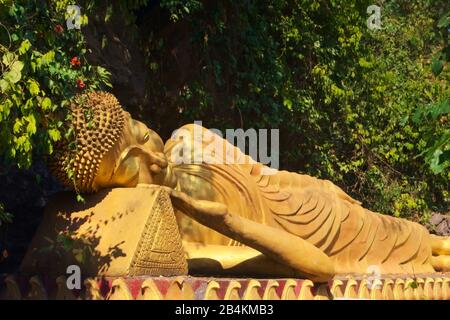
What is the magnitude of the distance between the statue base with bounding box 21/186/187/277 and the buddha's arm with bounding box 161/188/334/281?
0.14 m

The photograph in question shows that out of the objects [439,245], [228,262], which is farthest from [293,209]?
[439,245]

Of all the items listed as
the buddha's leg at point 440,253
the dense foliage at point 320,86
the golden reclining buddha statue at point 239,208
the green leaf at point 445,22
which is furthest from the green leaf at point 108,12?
the buddha's leg at point 440,253

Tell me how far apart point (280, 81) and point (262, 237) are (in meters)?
3.59

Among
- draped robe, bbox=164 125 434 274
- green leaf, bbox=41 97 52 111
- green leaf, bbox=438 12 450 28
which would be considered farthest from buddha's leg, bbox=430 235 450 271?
green leaf, bbox=41 97 52 111

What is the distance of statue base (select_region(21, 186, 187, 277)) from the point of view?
4551mm

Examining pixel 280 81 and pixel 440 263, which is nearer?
pixel 440 263

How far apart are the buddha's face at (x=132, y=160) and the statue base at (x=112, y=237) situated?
108mm

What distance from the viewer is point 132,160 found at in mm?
5004

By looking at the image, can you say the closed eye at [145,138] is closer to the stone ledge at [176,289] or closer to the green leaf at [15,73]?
the stone ledge at [176,289]

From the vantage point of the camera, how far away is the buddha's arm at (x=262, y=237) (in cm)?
482

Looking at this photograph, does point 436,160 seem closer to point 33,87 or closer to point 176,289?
point 176,289

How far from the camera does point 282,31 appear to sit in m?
8.73

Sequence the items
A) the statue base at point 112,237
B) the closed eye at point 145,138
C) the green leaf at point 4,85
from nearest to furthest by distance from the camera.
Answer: the green leaf at point 4,85
the statue base at point 112,237
the closed eye at point 145,138
